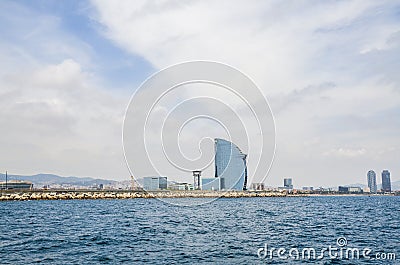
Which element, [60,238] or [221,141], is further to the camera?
[221,141]

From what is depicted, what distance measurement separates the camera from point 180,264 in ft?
80.7

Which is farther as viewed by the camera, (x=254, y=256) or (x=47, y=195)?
(x=47, y=195)

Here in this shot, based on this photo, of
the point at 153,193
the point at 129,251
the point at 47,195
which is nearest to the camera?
→ the point at 129,251

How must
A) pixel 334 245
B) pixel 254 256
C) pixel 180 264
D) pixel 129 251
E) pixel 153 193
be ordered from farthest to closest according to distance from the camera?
pixel 153 193 < pixel 334 245 < pixel 129 251 < pixel 254 256 < pixel 180 264

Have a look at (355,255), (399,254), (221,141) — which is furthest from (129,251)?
(221,141)

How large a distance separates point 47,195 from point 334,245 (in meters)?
154

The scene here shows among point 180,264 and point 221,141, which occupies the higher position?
point 221,141

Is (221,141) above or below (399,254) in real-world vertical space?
above

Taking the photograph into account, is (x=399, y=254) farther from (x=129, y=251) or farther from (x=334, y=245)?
(x=129, y=251)

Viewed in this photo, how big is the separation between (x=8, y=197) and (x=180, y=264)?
147 metres

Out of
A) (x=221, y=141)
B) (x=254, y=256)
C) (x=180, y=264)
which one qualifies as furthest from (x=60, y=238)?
(x=221, y=141)

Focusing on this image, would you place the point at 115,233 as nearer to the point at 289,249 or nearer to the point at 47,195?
the point at 289,249

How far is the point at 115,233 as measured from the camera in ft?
132

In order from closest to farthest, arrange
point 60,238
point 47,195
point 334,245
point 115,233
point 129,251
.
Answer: point 129,251, point 334,245, point 60,238, point 115,233, point 47,195
